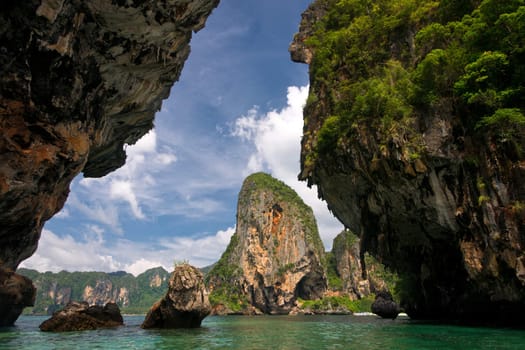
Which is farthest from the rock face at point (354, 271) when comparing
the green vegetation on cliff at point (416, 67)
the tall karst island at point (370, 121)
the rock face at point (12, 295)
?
the rock face at point (12, 295)

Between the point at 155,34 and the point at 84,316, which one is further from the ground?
the point at 155,34

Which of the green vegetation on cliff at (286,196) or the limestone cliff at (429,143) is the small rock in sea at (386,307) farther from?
the green vegetation on cliff at (286,196)

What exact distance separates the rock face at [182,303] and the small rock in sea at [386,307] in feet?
61.2

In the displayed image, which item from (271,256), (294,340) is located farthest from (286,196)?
(294,340)

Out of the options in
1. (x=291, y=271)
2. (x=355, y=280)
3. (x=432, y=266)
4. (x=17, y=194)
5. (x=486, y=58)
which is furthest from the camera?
(x=355, y=280)

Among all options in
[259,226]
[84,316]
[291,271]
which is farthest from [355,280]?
[84,316]

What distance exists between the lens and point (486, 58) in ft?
49.9

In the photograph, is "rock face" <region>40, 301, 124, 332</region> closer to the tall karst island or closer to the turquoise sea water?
the turquoise sea water

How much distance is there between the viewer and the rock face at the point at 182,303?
19.1m

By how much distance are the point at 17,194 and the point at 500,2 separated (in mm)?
22267

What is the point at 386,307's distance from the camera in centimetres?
3148

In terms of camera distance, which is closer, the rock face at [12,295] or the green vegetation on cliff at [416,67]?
the green vegetation on cliff at [416,67]

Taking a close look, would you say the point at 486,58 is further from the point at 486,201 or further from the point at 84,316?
the point at 84,316

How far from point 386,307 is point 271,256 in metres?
61.9
